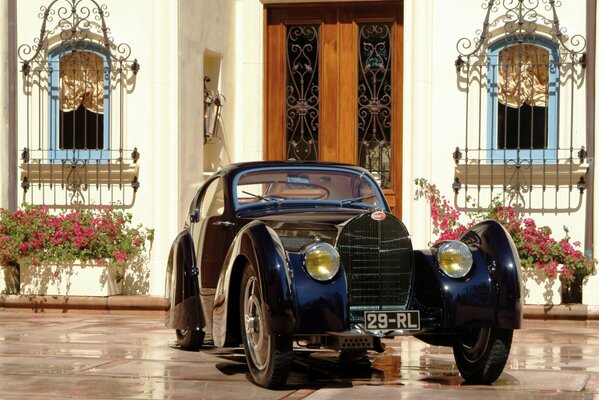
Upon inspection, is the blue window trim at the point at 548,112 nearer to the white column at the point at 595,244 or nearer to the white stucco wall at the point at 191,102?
the white stucco wall at the point at 191,102

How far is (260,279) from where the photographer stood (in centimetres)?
759

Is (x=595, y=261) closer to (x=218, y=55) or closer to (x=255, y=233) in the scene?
(x=218, y=55)

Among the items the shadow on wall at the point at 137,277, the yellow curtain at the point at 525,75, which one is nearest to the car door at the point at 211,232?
the shadow on wall at the point at 137,277

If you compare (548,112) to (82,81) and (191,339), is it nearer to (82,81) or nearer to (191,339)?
(82,81)

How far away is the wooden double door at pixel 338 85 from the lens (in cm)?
1466

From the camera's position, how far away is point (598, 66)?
13117 mm

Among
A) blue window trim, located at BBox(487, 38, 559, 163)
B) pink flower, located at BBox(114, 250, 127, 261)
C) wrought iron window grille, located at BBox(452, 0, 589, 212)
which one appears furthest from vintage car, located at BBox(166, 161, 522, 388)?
blue window trim, located at BBox(487, 38, 559, 163)

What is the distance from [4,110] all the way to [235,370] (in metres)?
6.74

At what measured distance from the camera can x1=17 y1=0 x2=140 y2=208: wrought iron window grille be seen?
14.1 metres

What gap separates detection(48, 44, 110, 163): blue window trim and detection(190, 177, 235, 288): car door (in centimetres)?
441

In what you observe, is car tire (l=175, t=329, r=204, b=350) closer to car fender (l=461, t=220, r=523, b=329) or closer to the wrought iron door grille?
car fender (l=461, t=220, r=523, b=329)

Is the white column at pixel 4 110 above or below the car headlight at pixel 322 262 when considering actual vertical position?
above

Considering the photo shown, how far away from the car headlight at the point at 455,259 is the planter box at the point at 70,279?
6181mm

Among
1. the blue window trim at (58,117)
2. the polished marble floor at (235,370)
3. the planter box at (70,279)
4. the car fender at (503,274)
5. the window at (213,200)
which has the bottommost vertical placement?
the polished marble floor at (235,370)
